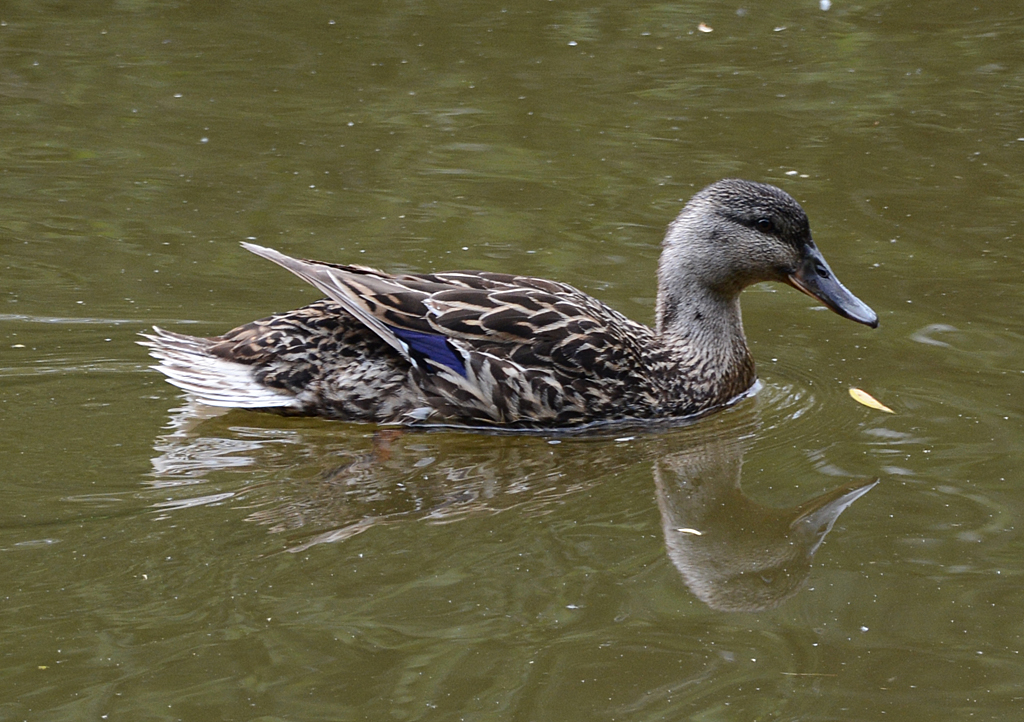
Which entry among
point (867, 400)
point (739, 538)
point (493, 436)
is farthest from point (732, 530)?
point (867, 400)

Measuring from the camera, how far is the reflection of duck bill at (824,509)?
608cm

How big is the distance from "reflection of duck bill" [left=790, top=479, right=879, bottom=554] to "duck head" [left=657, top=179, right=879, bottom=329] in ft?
4.55

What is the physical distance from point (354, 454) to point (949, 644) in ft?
9.28

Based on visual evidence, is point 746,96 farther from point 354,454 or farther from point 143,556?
point 143,556

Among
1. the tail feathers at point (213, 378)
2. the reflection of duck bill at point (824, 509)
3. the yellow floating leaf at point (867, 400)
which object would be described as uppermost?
the tail feathers at point (213, 378)

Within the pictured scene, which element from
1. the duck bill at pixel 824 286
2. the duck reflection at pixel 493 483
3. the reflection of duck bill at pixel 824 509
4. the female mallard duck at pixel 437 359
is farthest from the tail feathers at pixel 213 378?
the duck bill at pixel 824 286

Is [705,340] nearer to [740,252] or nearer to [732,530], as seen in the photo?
[740,252]

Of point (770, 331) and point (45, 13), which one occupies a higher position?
point (45, 13)

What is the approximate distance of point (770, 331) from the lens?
27.9ft

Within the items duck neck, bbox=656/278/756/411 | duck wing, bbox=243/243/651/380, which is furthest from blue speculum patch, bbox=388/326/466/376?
duck neck, bbox=656/278/756/411

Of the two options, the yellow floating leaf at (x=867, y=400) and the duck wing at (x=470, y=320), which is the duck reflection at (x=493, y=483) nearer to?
the duck wing at (x=470, y=320)

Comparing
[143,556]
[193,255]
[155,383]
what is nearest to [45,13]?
[193,255]

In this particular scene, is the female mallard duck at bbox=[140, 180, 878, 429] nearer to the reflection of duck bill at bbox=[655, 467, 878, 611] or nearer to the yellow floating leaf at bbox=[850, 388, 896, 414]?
the yellow floating leaf at bbox=[850, 388, 896, 414]

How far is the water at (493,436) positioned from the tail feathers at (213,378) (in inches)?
6.3
